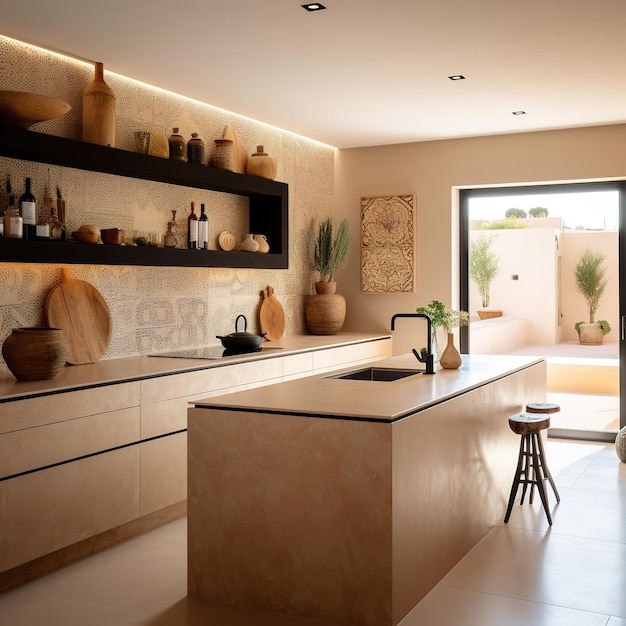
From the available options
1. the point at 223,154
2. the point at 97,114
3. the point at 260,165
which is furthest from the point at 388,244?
the point at 97,114

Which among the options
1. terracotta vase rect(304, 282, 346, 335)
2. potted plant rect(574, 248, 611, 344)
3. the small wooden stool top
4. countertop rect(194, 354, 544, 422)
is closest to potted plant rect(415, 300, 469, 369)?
countertop rect(194, 354, 544, 422)

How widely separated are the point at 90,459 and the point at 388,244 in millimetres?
4117

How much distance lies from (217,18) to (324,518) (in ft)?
7.92

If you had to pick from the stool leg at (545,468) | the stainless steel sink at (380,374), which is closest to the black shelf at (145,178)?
the stainless steel sink at (380,374)

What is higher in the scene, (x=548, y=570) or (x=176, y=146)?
(x=176, y=146)

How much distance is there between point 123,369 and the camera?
173 inches

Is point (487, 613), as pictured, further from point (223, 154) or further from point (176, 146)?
point (223, 154)

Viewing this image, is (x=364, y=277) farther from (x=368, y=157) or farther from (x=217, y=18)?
(x=217, y=18)

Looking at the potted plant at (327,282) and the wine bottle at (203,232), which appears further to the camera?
the potted plant at (327,282)

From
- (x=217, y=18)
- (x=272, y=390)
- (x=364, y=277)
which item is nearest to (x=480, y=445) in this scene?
(x=272, y=390)

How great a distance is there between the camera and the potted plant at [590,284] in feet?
21.9

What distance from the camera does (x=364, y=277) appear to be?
7457 mm

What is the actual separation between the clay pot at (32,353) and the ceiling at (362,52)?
155 centimetres

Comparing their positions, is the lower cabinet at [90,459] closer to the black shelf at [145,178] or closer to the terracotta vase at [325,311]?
the black shelf at [145,178]
